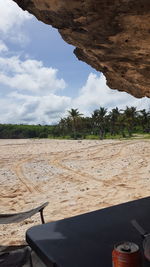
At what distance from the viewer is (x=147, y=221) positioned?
373 cm

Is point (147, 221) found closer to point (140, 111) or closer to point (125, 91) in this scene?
point (125, 91)

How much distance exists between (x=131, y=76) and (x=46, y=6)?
2912 millimetres

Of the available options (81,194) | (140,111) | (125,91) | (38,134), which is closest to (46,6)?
(125,91)

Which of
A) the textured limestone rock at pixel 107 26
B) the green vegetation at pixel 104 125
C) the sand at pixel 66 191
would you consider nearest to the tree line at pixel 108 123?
the green vegetation at pixel 104 125

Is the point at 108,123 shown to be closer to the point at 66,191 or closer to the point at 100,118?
the point at 100,118

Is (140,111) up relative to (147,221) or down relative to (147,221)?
up

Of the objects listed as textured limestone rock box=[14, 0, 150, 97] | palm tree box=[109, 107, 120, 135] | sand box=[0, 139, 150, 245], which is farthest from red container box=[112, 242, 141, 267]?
palm tree box=[109, 107, 120, 135]

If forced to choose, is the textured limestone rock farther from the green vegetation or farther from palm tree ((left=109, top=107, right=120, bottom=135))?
palm tree ((left=109, top=107, right=120, bottom=135))

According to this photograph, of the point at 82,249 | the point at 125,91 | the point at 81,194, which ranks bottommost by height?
the point at 81,194

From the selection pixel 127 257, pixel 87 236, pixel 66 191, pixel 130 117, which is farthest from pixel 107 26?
pixel 130 117

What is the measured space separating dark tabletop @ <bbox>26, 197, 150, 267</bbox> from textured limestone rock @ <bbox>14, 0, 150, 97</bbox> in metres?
2.65

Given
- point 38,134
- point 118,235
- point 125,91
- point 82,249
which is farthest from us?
point 38,134

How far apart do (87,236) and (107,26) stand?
291 centimetres

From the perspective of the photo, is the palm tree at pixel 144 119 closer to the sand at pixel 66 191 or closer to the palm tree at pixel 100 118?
the palm tree at pixel 100 118
